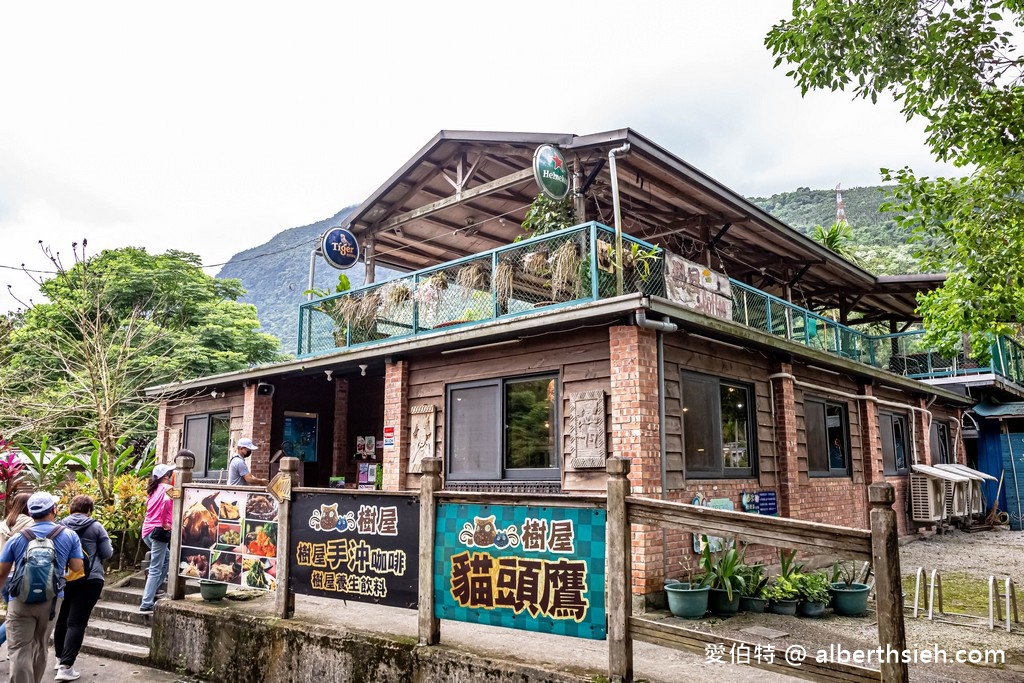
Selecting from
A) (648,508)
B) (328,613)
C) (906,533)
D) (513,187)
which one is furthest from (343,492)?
(906,533)

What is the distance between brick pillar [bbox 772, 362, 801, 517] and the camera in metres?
10.3

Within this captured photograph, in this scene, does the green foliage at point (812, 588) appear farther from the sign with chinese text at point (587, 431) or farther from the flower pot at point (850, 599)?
the sign with chinese text at point (587, 431)

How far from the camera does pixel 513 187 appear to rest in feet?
38.4

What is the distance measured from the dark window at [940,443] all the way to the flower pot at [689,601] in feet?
41.3

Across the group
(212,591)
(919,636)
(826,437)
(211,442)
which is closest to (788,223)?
(826,437)

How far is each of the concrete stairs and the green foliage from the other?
660 centimetres

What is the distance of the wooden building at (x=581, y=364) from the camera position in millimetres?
8531

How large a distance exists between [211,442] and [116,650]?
7884 mm

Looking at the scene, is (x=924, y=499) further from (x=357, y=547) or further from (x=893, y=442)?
(x=357, y=547)

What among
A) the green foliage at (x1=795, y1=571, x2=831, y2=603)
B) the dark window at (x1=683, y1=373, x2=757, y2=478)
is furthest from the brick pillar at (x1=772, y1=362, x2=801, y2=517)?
the green foliage at (x1=795, y1=571, x2=831, y2=603)

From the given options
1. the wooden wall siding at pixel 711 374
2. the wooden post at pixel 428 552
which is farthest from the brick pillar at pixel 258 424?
the wooden post at pixel 428 552

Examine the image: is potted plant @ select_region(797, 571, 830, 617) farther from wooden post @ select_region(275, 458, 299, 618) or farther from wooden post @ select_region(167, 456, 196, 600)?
wooden post @ select_region(167, 456, 196, 600)

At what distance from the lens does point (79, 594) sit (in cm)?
668

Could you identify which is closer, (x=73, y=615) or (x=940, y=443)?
(x=73, y=615)
